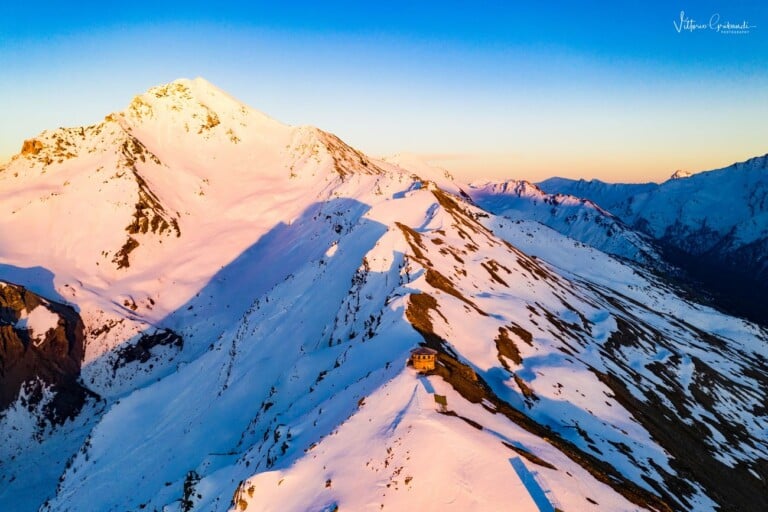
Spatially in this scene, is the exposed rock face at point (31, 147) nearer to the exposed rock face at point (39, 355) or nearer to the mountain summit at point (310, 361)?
the mountain summit at point (310, 361)

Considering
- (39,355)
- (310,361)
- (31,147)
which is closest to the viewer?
(310,361)

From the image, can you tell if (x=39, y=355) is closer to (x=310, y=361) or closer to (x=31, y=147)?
(x=310, y=361)

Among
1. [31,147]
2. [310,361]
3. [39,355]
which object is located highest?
[31,147]

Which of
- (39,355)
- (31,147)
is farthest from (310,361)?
(31,147)

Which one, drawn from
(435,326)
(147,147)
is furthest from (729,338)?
(147,147)

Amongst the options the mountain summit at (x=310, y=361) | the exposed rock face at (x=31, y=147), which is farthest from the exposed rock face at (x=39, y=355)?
the exposed rock face at (x=31, y=147)
